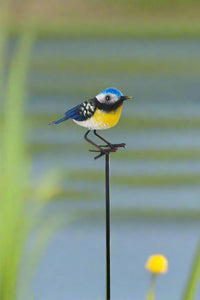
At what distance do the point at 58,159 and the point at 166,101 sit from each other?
35 centimetres

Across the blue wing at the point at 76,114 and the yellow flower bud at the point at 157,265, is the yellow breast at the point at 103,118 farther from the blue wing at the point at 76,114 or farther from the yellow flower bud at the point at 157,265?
the yellow flower bud at the point at 157,265

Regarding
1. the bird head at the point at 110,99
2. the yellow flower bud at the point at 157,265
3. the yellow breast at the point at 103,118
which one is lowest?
the yellow flower bud at the point at 157,265

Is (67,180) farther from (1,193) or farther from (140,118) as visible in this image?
(1,193)

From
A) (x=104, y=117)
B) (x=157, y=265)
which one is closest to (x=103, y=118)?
(x=104, y=117)

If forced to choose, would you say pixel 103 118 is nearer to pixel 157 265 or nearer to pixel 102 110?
pixel 102 110

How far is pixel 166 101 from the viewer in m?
1.36

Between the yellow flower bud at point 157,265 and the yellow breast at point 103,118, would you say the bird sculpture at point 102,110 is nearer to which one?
the yellow breast at point 103,118

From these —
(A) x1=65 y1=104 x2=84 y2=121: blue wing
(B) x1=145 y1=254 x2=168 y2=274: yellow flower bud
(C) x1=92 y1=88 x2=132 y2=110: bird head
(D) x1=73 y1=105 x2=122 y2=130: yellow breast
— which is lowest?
(B) x1=145 y1=254 x2=168 y2=274: yellow flower bud

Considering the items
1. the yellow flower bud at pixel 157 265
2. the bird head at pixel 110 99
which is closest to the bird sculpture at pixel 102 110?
the bird head at pixel 110 99

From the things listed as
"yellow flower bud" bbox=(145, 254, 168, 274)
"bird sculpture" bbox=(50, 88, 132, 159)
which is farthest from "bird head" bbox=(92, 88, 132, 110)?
"yellow flower bud" bbox=(145, 254, 168, 274)

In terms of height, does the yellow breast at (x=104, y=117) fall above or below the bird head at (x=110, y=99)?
below

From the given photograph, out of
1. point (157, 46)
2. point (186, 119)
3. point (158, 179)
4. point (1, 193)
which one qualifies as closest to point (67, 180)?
point (158, 179)

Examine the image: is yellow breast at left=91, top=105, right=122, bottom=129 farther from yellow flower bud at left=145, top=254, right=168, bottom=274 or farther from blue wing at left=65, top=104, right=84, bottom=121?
yellow flower bud at left=145, top=254, right=168, bottom=274

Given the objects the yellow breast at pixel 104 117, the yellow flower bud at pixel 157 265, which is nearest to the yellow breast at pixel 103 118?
the yellow breast at pixel 104 117
